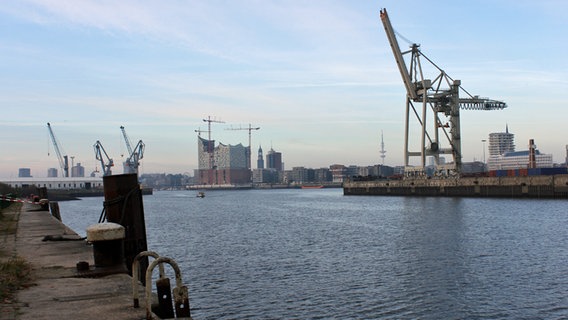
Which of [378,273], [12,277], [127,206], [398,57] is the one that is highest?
[398,57]

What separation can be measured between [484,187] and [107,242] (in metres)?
106

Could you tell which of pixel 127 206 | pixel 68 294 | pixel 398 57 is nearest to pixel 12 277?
pixel 68 294

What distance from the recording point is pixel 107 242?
1198cm

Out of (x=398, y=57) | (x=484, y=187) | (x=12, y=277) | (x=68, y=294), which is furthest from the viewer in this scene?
(x=398, y=57)

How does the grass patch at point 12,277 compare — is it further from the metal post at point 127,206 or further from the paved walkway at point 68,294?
A: the metal post at point 127,206

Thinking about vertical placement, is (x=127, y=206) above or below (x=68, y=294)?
above

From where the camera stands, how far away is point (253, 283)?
22875 mm

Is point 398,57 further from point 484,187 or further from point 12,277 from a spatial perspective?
point 12,277

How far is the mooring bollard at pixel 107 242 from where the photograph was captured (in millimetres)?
11414

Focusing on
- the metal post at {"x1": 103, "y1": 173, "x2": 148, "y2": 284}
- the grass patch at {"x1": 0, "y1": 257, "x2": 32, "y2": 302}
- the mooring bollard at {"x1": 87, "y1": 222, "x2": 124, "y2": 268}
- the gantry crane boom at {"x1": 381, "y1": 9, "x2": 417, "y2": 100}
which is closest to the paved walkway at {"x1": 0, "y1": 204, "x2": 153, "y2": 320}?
the grass patch at {"x1": 0, "y1": 257, "x2": 32, "y2": 302}

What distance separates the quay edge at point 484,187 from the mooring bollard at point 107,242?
9472cm

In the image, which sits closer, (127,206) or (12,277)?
(12,277)

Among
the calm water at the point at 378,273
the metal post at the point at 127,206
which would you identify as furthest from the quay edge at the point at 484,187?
the metal post at the point at 127,206

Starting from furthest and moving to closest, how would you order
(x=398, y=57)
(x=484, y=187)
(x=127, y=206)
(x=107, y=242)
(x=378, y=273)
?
(x=398, y=57), (x=484, y=187), (x=378, y=273), (x=127, y=206), (x=107, y=242)
